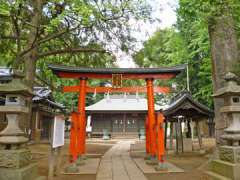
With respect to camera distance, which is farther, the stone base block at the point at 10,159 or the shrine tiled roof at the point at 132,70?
the shrine tiled roof at the point at 132,70

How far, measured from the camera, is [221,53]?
7590 mm

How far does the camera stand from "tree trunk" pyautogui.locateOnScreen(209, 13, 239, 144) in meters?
7.47

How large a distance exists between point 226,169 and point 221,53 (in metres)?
3.79

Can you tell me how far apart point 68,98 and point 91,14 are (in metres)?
26.6

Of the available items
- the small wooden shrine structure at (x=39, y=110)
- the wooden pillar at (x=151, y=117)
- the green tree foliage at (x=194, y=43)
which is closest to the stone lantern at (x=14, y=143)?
the green tree foliage at (x=194, y=43)

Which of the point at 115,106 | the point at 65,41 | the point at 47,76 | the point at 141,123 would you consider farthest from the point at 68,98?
the point at 65,41

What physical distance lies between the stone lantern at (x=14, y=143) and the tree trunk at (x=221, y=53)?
541cm

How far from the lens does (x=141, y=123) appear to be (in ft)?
98.7

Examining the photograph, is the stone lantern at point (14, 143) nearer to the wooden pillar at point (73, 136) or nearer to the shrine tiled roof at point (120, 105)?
the wooden pillar at point (73, 136)

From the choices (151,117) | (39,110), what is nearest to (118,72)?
(151,117)

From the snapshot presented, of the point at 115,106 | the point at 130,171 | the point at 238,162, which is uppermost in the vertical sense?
the point at 115,106

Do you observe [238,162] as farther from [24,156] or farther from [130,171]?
[24,156]

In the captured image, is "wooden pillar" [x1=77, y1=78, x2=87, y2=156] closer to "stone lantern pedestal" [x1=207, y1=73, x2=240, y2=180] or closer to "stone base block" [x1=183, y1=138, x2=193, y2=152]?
"stone lantern pedestal" [x1=207, y1=73, x2=240, y2=180]

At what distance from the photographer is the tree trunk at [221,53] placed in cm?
747
